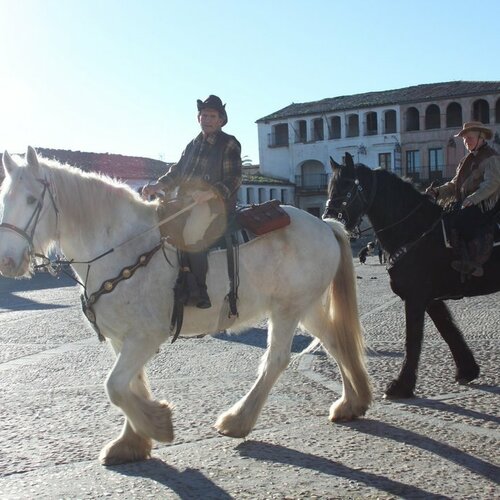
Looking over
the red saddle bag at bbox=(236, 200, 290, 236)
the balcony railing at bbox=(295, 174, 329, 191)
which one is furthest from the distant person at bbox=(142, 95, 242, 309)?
the balcony railing at bbox=(295, 174, 329, 191)

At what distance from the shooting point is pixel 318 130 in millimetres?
66875

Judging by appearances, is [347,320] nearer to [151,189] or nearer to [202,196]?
[202,196]

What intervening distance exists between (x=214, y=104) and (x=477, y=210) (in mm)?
2855

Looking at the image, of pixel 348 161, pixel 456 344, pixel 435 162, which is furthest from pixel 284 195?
pixel 456 344

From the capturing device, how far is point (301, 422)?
5.49m

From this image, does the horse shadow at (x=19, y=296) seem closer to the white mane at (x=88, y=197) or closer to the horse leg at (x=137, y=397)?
the white mane at (x=88, y=197)

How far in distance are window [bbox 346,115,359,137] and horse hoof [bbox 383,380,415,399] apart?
60.3 metres

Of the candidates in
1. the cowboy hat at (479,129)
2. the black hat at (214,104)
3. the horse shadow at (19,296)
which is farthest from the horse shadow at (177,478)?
the horse shadow at (19,296)

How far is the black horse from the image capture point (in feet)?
21.9

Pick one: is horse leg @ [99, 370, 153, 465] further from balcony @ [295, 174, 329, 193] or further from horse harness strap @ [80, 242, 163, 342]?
balcony @ [295, 174, 329, 193]

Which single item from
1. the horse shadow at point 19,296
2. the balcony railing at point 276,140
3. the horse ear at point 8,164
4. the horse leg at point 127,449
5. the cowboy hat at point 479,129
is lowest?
the horse shadow at point 19,296

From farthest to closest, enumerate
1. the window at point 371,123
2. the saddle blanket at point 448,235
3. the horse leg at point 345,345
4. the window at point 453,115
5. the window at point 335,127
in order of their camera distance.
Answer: the window at point 335,127, the window at point 371,123, the window at point 453,115, the saddle blanket at point 448,235, the horse leg at point 345,345

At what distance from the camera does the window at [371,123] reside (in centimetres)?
6369

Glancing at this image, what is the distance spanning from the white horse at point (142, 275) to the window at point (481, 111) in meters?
57.3
